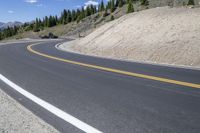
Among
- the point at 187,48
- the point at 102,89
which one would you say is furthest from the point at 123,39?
the point at 102,89

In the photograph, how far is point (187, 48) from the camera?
17.8m

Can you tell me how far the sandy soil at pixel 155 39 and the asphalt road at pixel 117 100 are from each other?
6392 mm

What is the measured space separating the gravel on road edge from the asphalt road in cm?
18

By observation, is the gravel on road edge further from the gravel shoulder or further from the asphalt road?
the asphalt road

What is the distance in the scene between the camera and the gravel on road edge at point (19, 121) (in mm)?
5886

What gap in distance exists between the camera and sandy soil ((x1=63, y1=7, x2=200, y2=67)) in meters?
17.8

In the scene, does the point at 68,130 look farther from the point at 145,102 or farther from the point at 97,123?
the point at 145,102

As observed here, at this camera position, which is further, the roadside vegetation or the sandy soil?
the roadside vegetation

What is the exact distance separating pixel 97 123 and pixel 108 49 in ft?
59.4

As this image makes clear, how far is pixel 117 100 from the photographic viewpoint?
7.74m

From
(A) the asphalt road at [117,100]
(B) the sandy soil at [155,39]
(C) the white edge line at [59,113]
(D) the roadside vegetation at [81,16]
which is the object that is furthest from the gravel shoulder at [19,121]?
(D) the roadside vegetation at [81,16]

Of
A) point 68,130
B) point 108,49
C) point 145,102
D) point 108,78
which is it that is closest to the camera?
point 68,130

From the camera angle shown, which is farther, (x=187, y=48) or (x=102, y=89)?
(x=187, y=48)

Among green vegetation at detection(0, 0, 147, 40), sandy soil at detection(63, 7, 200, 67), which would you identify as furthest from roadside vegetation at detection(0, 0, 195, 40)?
sandy soil at detection(63, 7, 200, 67)
